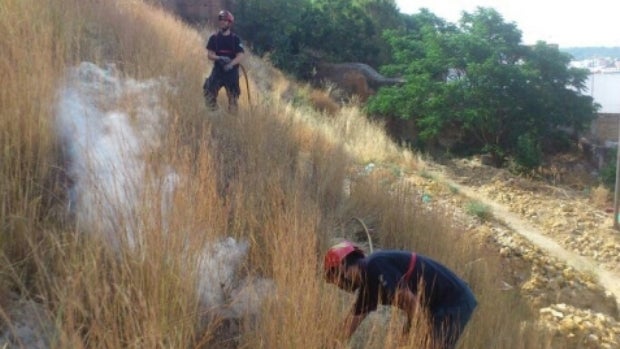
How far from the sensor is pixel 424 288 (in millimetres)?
3324

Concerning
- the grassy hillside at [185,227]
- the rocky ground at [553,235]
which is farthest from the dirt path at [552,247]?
the grassy hillside at [185,227]

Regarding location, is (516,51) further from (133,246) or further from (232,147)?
(133,246)

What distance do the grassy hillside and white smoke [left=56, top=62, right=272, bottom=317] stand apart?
0.13 ft

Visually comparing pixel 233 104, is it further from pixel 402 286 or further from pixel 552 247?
pixel 552 247

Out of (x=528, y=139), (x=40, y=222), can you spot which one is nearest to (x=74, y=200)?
(x=40, y=222)

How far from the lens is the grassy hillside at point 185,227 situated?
257 cm

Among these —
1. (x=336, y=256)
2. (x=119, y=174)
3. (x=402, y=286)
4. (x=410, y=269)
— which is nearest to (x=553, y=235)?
(x=410, y=269)

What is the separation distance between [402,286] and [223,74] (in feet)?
15.2

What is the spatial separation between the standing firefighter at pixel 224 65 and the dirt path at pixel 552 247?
6.00 m

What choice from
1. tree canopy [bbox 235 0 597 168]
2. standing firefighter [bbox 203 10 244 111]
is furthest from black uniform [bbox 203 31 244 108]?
tree canopy [bbox 235 0 597 168]

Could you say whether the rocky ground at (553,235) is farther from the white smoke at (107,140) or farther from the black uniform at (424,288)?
the white smoke at (107,140)

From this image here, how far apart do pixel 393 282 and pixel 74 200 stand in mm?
1708

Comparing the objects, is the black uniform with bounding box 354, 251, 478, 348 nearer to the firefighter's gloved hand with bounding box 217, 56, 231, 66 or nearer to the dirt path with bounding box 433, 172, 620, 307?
the firefighter's gloved hand with bounding box 217, 56, 231, 66

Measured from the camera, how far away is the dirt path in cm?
985
